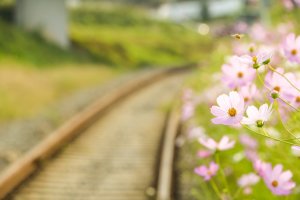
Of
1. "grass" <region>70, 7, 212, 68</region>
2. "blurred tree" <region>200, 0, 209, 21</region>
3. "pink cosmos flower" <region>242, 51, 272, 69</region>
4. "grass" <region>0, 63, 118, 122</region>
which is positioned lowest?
"pink cosmos flower" <region>242, 51, 272, 69</region>

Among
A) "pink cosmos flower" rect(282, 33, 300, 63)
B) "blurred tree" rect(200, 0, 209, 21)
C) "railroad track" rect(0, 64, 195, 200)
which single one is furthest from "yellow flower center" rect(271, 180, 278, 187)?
"blurred tree" rect(200, 0, 209, 21)

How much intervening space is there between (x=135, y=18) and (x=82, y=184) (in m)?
29.4

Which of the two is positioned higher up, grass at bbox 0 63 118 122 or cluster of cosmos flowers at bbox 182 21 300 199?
grass at bbox 0 63 118 122

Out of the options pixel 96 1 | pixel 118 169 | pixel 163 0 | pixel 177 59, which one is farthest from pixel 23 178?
pixel 163 0

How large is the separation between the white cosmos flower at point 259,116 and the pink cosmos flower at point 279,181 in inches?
21.0

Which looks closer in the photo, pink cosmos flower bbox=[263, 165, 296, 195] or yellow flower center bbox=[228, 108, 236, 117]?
yellow flower center bbox=[228, 108, 236, 117]

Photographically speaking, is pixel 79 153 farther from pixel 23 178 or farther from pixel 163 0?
pixel 163 0

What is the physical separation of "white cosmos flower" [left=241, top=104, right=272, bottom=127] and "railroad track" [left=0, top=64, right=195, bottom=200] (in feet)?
7.86

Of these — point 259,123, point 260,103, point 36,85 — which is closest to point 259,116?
point 259,123

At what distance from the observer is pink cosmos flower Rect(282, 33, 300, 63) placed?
7.38 ft

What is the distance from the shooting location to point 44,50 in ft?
56.1

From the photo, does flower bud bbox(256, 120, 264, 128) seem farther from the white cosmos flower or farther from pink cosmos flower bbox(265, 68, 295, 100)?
pink cosmos flower bbox(265, 68, 295, 100)

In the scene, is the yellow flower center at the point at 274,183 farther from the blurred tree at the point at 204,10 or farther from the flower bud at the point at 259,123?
the blurred tree at the point at 204,10

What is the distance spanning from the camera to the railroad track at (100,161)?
463 centimetres
